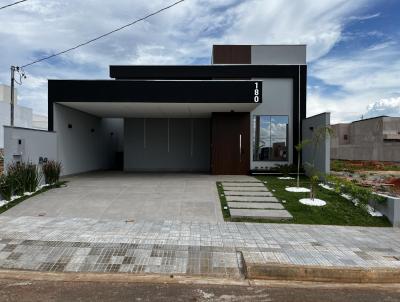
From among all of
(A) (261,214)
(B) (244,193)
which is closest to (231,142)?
(B) (244,193)

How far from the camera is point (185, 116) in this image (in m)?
19.0

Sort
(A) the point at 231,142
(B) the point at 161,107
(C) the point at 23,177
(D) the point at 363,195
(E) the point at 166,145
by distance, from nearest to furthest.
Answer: (D) the point at 363,195, (C) the point at 23,177, (B) the point at 161,107, (A) the point at 231,142, (E) the point at 166,145

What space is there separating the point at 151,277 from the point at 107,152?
60.2ft

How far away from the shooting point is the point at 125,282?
15.5ft

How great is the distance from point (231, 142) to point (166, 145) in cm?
488

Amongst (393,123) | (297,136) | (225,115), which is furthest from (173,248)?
(393,123)

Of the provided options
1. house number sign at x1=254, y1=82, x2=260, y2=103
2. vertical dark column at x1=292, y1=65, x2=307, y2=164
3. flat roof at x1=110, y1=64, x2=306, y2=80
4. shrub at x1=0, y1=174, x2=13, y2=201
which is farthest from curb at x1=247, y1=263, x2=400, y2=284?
flat roof at x1=110, y1=64, x2=306, y2=80

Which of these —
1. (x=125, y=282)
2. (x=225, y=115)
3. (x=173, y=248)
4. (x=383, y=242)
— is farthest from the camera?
(x=225, y=115)

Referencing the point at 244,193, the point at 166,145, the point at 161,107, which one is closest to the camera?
the point at 244,193

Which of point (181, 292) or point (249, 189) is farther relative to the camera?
point (249, 189)

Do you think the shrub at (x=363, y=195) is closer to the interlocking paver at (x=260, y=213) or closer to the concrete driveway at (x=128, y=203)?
the interlocking paver at (x=260, y=213)

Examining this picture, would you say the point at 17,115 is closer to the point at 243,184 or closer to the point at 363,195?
the point at 243,184

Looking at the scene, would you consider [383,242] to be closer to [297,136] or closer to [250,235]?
[250,235]

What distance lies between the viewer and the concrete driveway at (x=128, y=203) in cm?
822
